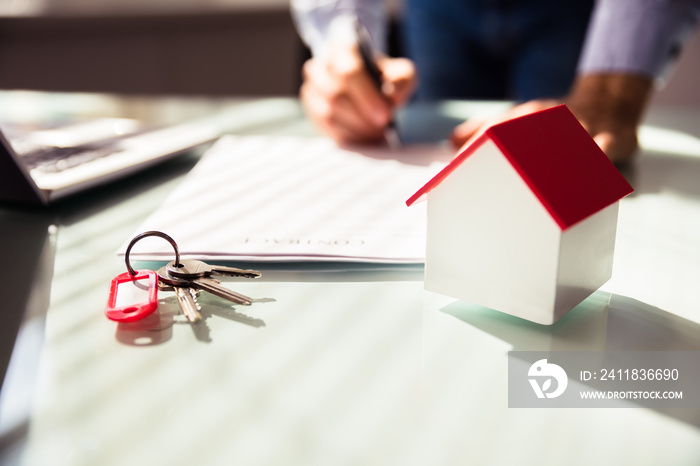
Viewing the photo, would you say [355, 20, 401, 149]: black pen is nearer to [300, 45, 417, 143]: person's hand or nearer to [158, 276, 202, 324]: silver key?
[300, 45, 417, 143]: person's hand

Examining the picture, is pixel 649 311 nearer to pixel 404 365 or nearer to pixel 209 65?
pixel 404 365

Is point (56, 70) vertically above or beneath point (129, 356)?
beneath

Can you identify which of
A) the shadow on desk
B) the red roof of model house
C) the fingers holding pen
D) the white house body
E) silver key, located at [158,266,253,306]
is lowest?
the fingers holding pen

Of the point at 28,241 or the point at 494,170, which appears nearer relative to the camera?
the point at 494,170

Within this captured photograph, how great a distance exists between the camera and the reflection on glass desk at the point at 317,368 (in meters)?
0.30

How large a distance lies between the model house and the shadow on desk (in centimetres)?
1

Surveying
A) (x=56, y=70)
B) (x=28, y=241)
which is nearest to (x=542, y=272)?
(x=28, y=241)

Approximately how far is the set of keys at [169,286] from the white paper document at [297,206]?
1.6 inches

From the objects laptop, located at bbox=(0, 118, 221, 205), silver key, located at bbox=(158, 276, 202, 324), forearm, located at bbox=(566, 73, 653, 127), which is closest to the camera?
silver key, located at bbox=(158, 276, 202, 324)

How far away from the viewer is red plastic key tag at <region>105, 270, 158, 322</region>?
42 cm

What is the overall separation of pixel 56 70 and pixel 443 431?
117 inches

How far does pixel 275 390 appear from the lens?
1.14ft

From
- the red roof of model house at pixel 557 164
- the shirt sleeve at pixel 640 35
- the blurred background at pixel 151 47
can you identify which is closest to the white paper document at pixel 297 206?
the red roof of model house at pixel 557 164

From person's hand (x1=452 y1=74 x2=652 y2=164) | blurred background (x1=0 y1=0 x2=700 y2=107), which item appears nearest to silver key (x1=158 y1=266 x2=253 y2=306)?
person's hand (x1=452 y1=74 x2=652 y2=164)
